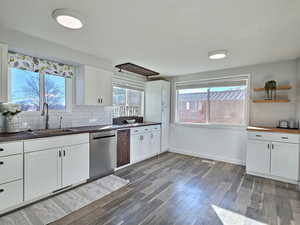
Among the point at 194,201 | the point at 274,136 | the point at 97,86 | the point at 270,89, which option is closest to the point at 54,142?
the point at 97,86

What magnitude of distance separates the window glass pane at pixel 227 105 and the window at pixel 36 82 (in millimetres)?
3470

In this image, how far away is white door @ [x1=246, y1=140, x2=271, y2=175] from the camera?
282 centimetres

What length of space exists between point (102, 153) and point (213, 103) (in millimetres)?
3023

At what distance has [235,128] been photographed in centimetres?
359

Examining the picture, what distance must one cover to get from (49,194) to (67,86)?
189 cm

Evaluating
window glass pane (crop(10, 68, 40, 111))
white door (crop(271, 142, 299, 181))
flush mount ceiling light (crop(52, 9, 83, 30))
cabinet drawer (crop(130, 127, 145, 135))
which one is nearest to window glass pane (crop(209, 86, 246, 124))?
white door (crop(271, 142, 299, 181))

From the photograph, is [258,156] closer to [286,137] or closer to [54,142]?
[286,137]

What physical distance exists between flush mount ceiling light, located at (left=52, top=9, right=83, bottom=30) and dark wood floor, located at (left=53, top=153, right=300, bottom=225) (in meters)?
2.28

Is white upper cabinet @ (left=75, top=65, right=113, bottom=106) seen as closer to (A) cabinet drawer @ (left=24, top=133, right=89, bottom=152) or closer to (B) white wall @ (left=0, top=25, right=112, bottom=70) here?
(B) white wall @ (left=0, top=25, right=112, bottom=70)

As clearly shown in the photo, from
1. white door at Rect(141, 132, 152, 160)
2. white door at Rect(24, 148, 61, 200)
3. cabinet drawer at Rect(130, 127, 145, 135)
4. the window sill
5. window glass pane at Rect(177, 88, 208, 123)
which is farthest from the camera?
window glass pane at Rect(177, 88, 208, 123)

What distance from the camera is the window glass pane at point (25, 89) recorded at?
2328mm

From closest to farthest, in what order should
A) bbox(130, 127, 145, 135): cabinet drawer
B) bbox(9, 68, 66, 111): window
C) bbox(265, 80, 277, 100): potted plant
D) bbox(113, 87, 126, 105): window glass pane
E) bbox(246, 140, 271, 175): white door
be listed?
bbox(9, 68, 66, 111): window, bbox(246, 140, 271, 175): white door, bbox(265, 80, 277, 100): potted plant, bbox(130, 127, 145, 135): cabinet drawer, bbox(113, 87, 126, 105): window glass pane

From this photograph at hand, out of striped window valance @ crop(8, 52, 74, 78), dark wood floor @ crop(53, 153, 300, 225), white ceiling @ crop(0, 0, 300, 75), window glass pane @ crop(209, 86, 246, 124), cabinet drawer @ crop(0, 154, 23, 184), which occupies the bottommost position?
dark wood floor @ crop(53, 153, 300, 225)

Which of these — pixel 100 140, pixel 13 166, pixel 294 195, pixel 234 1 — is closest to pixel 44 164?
pixel 13 166
